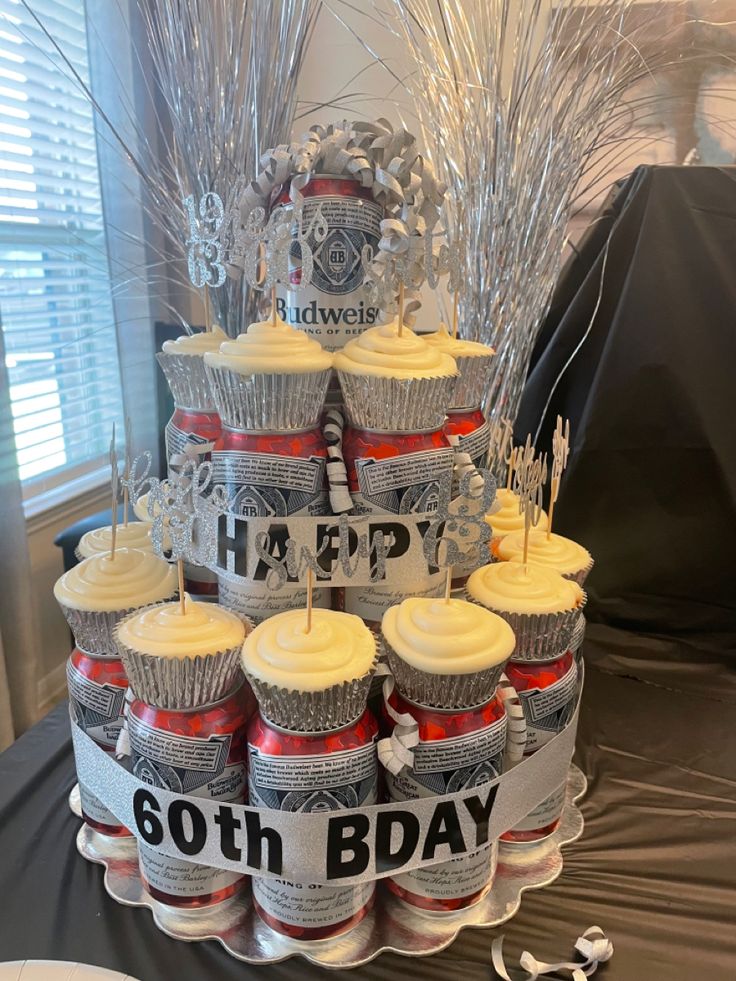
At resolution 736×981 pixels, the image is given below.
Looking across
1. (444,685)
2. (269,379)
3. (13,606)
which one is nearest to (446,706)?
(444,685)

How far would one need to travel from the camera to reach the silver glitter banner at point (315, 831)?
2.05 feet

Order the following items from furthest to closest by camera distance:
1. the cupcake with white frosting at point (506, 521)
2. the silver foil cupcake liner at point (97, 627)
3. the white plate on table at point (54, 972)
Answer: the cupcake with white frosting at point (506, 521) < the silver foil cupcake liner at point (97, 627) < the white plate on table at point (54, 972)

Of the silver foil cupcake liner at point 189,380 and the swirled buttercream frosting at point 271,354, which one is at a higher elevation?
the swirled buttercream frosting at point 271,354

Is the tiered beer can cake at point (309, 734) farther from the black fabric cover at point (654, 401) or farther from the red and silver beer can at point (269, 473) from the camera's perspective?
the black fabric cover at point (654, 401)

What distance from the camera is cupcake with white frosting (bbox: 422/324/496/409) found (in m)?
0.83

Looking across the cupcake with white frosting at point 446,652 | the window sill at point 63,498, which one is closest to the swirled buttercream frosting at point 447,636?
the cupcake with white frosting at point 446,652

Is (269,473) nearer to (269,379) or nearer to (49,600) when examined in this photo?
(269,379)

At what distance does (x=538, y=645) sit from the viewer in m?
0.76

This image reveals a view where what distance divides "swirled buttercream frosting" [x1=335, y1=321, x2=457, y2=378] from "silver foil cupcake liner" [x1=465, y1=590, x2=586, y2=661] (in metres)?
0.25

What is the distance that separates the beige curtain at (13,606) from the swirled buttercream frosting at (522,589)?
105cm

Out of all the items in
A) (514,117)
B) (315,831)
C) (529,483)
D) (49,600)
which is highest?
(514,117)

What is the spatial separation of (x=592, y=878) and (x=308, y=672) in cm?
42

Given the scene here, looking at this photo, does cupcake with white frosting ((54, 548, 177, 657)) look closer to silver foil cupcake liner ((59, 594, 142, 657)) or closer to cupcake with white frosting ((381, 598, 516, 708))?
silver foil cupcake liner ((59, 594, 142, 657))

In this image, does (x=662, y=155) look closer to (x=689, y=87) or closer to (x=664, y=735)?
(x=689, y=87)
